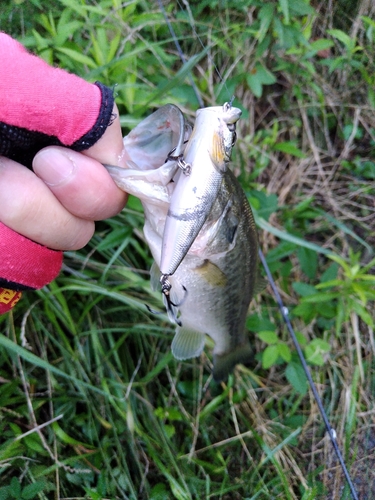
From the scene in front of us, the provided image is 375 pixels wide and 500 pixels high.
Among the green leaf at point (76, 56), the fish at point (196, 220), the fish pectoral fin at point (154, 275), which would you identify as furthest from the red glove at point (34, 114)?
the green leaf at point (76, 56)

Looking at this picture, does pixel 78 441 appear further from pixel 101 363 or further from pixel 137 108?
pixel 137 108

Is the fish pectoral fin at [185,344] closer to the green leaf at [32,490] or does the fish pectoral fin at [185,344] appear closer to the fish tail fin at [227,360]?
the fish tail fin at [227,360]

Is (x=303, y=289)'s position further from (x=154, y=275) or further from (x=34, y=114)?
(x=34, y=114)

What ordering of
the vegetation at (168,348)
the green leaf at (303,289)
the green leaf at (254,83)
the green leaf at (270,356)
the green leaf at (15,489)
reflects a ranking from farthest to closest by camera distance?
the green leaf at (254,83) → the green leaf at (303,289) → the green leaf at (270,356) → the vegetation at (168,348) → the green leaf at (15,489)

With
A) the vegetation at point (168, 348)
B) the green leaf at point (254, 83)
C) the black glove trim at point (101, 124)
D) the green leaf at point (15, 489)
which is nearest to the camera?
the black glove trim at point (101, 124)

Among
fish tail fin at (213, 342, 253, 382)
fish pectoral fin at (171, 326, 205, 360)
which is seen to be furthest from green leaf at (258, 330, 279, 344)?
fish pectoral fin at (171, 326, 205, 360)

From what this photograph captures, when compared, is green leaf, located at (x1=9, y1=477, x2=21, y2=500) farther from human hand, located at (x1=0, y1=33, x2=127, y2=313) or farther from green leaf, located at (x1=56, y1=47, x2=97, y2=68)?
green leaf, located at (x1=56, y1=47, x2=97, y2=68)
